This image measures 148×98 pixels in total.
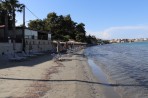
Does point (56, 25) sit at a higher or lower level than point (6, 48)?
higher

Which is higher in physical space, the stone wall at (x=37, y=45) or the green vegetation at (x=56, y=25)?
the green vegetation at (x=56, y=25)

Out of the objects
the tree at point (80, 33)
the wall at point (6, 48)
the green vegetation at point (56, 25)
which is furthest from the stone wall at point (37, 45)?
the tree at point (80, 33)

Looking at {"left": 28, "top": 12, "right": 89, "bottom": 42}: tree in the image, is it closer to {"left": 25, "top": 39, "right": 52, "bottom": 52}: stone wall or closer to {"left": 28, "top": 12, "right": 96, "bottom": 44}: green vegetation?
{"left": 28, "top": 12, "right": 96, "bottom": 44}: green vegetation

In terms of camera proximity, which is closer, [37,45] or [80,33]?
[37,45]

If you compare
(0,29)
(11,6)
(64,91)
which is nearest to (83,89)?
(64,91)

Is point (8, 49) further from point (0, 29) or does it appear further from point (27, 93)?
point (27, 93)

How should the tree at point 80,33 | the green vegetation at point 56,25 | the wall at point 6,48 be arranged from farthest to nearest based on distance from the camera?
the tree at point 80,33 → the green vegetation at point 56,25 → the wall at point 6,48

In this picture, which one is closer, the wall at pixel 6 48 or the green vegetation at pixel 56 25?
the wall at pixel 6 48

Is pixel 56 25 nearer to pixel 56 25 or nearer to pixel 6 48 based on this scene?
pixel 56 25

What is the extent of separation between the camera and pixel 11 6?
5481cm

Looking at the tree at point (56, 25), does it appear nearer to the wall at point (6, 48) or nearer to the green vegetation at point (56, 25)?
the green vegetation at point (56, 25)

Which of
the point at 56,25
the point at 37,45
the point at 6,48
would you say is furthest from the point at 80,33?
the point at 6,48

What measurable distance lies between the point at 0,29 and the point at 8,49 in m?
10.1

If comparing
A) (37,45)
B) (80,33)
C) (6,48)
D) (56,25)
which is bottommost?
(37,45)
